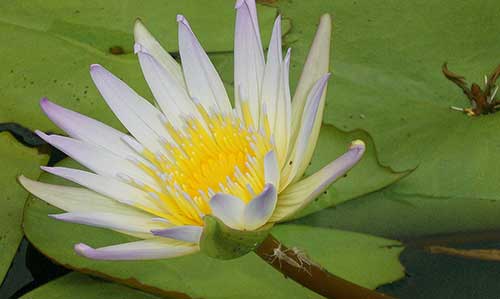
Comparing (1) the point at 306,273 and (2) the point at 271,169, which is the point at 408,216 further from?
(2) the point at 271,169

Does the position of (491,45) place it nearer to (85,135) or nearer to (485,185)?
(485,185)

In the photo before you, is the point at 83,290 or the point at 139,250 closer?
the point at 139,250

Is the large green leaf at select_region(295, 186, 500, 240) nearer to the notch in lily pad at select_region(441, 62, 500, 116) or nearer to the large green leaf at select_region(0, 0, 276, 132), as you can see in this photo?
the notch in lily pad at select_region(441, 62, 500, 116)

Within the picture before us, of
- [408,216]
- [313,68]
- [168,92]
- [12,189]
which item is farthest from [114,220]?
[408,216]

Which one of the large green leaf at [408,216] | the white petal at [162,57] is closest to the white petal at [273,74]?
the white petal at [162,57]

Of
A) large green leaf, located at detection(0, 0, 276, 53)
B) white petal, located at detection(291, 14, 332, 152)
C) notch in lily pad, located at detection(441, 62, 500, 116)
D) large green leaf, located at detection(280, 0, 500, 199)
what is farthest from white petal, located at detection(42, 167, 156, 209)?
notch in lily pad, located at detection(441, 62, 500, 116)

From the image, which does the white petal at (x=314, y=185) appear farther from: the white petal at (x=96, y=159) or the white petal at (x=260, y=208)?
the white petal at (x=96, y=159)
